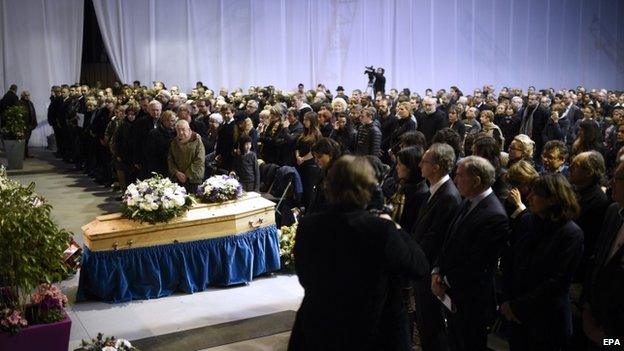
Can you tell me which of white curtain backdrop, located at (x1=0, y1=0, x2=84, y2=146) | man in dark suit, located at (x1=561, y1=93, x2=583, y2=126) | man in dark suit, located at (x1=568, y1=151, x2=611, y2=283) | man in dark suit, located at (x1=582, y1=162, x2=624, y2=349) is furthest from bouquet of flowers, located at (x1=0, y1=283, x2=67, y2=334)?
white curtain backdrop, located at (x1=0, y1=0, x2=84, y2=146)

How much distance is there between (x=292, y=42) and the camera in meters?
22.0

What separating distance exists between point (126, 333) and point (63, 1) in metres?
14.7

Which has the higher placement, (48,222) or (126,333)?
(48,222)

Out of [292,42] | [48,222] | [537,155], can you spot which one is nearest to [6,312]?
[48,222]

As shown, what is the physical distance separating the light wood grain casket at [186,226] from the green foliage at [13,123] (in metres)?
7.87

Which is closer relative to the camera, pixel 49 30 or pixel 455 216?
pixel 455 216

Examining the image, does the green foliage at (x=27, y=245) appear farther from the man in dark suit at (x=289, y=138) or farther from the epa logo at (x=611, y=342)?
the man in dark suit at (x=289, y=138)

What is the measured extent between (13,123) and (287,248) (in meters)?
8.44

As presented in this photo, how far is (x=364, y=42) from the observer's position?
23.5 meters

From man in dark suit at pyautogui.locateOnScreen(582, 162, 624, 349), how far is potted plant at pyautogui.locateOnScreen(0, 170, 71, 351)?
3.12m

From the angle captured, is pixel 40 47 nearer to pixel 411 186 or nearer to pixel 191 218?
pixel 191 218

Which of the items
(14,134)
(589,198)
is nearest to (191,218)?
(589,198)

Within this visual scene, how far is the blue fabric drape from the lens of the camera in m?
6.04

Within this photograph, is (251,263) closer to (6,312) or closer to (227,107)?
(6,312)
